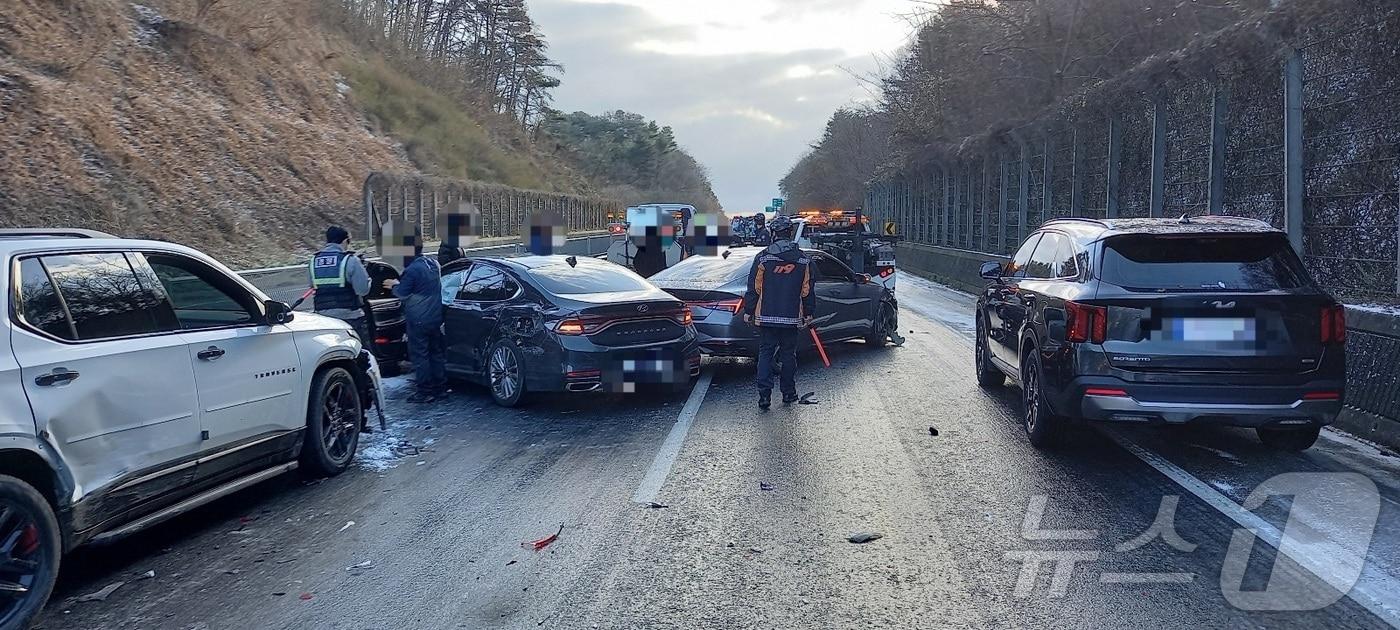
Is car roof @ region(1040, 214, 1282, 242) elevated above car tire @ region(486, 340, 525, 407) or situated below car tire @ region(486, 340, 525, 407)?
above

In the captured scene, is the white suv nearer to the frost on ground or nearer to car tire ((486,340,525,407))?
car tire ((486,340,525,407))

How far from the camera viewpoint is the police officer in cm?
981

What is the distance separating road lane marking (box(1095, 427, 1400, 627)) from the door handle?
5768 mm

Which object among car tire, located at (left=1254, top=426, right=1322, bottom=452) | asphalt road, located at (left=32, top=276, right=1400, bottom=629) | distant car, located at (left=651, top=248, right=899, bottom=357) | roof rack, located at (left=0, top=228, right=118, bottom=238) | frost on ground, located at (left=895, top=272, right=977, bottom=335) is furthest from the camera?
frost on ground, located at (left=895, top=272, right=977, bottom=335)

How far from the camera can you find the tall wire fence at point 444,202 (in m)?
32.0

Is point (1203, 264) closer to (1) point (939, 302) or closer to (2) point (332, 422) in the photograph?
(2) point (332, 422)

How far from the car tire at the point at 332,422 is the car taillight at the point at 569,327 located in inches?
80.0

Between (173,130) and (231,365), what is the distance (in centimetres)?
2459

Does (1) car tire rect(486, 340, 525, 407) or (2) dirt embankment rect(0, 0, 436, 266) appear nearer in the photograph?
(1) car tire rect(486, 340, 525, 407)

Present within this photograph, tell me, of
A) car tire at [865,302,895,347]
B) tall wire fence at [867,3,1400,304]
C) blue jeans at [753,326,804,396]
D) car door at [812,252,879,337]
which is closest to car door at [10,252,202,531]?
blue jeans at [753,326,804,396]

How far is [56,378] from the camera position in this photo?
4.55 meters

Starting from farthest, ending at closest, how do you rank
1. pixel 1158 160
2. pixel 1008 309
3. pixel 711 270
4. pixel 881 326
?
pixel 1158 160
pixel 881 326
pixel 711 270
pixel 1008 309

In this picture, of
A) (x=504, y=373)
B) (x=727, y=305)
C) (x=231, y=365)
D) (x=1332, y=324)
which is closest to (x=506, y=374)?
(x=504, y=373)

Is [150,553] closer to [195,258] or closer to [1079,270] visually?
[195,258]
